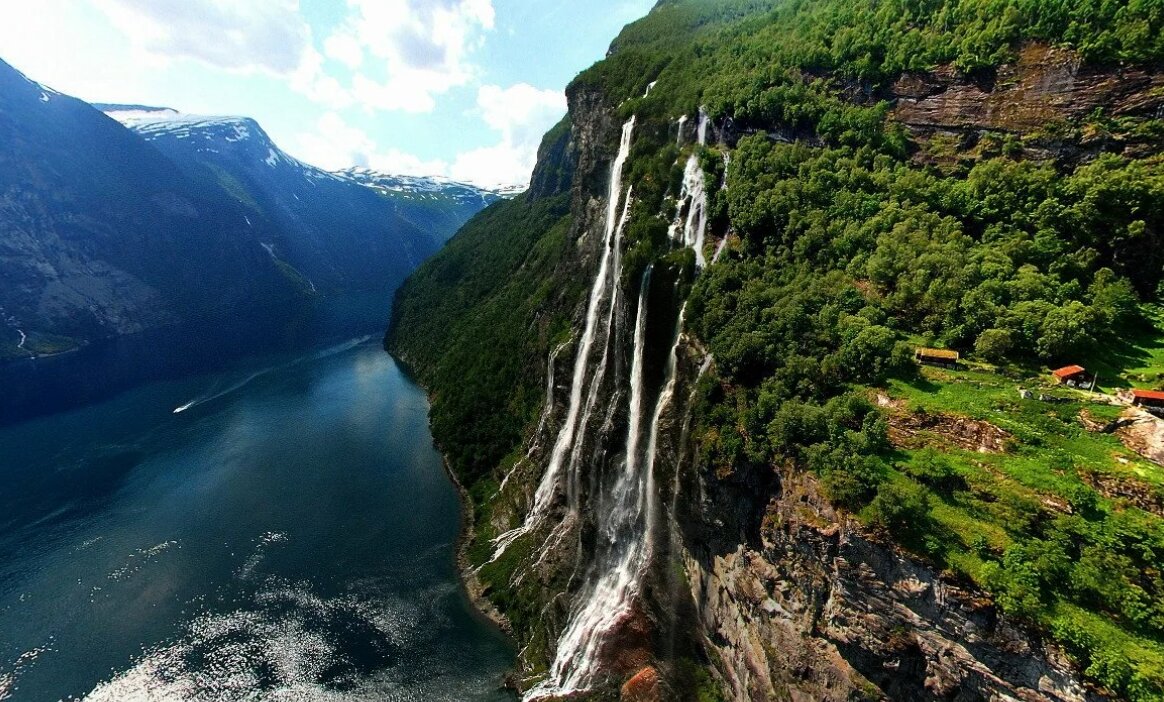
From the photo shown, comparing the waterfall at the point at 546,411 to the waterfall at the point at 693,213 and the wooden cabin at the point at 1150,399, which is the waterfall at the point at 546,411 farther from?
the wooden cabin at the point at 1150,399

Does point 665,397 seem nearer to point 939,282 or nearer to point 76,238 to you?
point 939,282

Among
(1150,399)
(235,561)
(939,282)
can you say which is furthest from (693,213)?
(235,561)

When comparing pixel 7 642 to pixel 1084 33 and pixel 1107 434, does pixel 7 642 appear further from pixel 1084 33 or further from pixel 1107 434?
pixel 1084 33

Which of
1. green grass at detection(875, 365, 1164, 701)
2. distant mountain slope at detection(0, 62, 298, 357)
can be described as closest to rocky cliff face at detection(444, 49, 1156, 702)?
green grass at detection(875, 365, 1164, 701)

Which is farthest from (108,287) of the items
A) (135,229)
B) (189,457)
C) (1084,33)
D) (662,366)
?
(1084,33)

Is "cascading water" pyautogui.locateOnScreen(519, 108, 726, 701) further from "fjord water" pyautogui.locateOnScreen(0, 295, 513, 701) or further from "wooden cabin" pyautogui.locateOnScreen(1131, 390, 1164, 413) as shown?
"wooden cabin" pyautogui.locateOnScreen(1131, 390, 1164, 413)

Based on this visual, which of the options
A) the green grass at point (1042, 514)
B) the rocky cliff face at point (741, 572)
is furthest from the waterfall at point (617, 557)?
the green grass at point (1042, 514)
